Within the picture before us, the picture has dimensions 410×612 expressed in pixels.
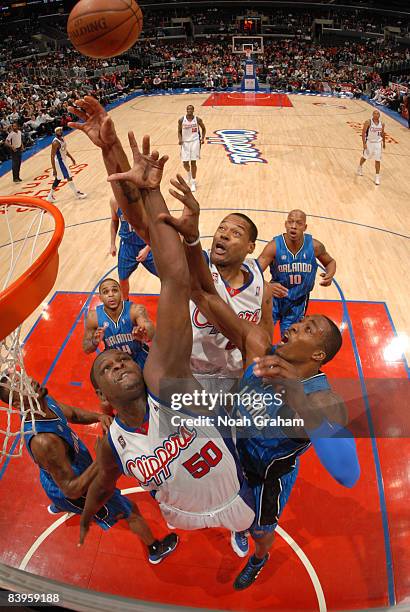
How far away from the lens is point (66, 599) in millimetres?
1260

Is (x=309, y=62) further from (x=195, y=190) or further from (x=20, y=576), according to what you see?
(x=20, y=576)

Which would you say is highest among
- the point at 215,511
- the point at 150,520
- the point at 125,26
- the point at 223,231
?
the point at 125,26

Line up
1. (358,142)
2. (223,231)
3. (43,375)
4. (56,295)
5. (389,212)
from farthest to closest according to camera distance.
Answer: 1. (358,142)
2. (389,212)
3. (56,295)
4. (43,375)
5. (223,231)

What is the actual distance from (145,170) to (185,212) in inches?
10.6

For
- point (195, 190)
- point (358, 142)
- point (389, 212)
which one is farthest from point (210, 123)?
point (389, 212)

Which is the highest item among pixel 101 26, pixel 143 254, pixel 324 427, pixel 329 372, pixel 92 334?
pixel 101 26

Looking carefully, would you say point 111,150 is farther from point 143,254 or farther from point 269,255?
point 143,254

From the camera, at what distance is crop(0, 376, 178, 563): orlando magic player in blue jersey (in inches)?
101

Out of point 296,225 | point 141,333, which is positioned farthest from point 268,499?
point 296,225

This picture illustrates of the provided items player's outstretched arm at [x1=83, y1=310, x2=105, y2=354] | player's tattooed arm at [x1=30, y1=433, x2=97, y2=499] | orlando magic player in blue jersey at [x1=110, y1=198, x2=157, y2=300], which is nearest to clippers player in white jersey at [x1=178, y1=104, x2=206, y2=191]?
orlando magic player in blue jersey at [x1=110, y1=198, x2=157, y2=300]

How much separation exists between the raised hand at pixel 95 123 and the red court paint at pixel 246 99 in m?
20.0

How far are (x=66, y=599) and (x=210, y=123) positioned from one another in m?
17.2

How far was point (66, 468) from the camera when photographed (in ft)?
8.54

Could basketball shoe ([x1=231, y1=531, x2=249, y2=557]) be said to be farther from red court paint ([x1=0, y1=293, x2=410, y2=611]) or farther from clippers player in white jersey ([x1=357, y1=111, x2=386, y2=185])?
clippers player in white jersey ([x1=357, y1=111, x2=386, y2=185])
